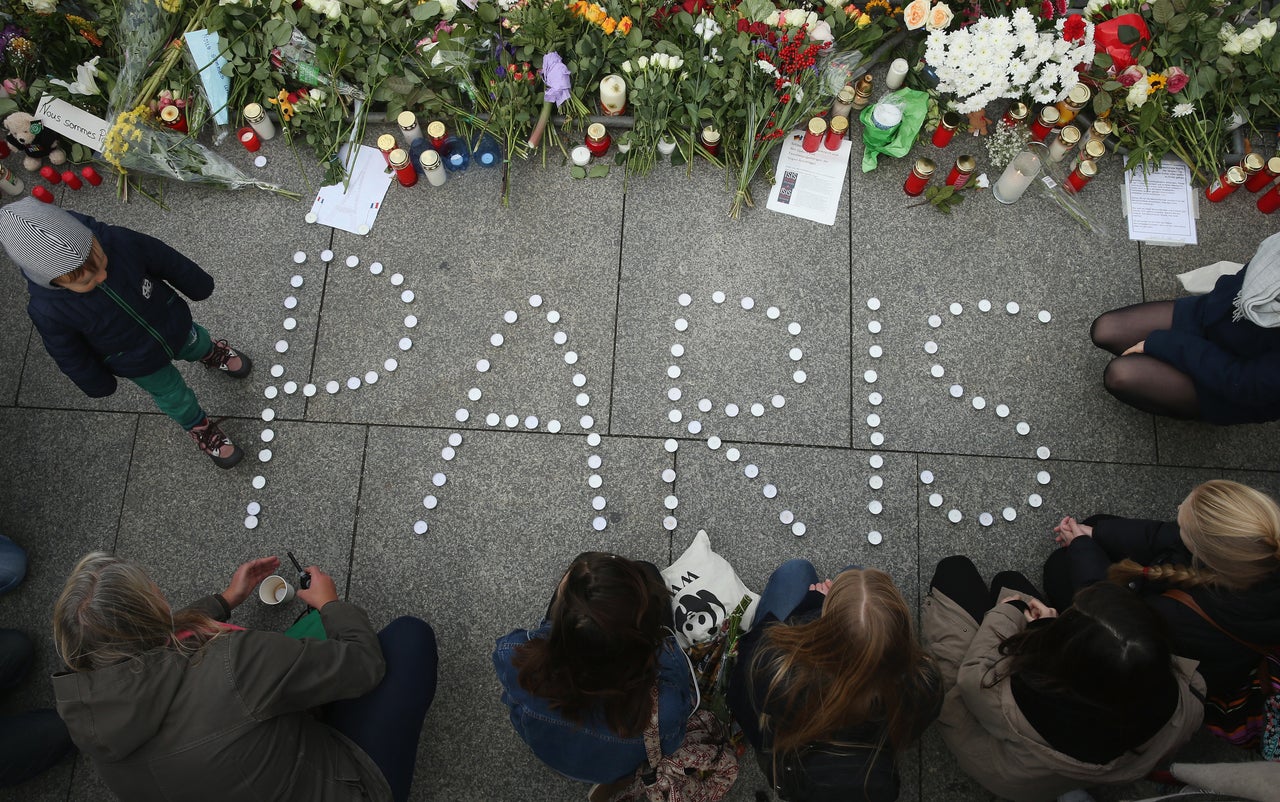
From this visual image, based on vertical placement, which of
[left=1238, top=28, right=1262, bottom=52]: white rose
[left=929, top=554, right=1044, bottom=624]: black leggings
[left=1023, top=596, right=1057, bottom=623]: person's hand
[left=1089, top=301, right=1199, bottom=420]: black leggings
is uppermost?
[left=1238, top=28, right=1262, bottom=52]: white rose

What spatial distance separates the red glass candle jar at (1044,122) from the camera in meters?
3.01

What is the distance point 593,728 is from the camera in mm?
1847

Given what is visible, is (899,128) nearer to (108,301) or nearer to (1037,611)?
(1037,611)

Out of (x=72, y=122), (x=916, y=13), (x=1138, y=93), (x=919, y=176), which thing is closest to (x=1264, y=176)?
(x=1138, y=93)

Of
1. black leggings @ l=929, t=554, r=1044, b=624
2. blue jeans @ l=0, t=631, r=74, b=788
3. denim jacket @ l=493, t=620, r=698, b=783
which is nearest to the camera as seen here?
denim jacket @ l=493, t=620, r=698, b=783

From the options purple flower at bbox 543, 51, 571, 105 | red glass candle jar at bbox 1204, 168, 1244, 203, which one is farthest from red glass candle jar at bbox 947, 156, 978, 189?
purple flower at bbox 543, 51, 571, 105

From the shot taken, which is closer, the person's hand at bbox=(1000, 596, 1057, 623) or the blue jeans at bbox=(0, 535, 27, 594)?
the person's hand at bbox=(1000, 596, 1057, 623)

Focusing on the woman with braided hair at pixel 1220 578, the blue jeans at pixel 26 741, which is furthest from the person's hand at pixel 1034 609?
the blue jeans at pixel 26 741

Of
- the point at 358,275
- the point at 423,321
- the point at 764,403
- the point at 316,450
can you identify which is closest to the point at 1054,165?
the point at 764,403

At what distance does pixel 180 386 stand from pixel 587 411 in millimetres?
1456

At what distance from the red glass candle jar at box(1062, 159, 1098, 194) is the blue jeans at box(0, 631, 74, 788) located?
163 inches

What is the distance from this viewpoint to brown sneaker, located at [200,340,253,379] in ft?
9.34

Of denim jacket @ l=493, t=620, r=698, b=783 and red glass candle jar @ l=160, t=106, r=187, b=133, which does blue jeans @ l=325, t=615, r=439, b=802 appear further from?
red glass candle jar @ l=160, t=106, r=187, b=133

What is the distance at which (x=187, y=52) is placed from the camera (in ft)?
10.7
